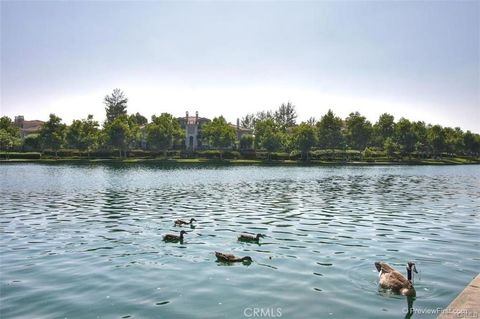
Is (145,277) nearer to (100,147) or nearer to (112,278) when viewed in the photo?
(112,278)

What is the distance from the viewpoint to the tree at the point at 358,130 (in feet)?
513

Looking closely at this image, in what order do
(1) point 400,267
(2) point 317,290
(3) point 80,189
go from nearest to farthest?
(2) point 317,290, (1) point 400,267, (3) point 80,189

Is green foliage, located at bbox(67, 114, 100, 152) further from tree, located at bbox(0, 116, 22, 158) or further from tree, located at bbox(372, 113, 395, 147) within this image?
tree, located at bbox(372, 113, 395, 147)

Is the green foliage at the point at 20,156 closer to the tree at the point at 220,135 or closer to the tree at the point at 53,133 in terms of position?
the tree at the point at 53,133

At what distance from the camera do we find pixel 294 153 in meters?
140

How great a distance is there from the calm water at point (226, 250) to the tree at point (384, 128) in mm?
138735

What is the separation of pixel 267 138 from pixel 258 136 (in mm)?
8869

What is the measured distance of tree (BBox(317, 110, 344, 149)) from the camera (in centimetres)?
15625

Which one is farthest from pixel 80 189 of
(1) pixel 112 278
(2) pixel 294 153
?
(2) pixel 294 153

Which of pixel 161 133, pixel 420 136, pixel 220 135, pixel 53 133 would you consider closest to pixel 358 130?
pixel 420 136

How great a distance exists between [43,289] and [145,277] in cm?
342

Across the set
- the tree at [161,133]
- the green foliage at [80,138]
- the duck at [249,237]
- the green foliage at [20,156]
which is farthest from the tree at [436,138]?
the duck at [249,237]

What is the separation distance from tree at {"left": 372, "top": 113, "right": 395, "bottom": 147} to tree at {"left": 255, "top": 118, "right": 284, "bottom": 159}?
48.4 meters

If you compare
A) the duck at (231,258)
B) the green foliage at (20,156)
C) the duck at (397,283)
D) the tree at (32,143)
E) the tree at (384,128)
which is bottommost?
the duck at (231,258)
